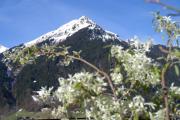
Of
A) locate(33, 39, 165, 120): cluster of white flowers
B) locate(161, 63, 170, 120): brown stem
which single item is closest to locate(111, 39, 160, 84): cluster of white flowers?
locate(33, 39, 165, 120): cluster of white flowers

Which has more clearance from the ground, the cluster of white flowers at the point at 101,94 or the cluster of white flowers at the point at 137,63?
the cluster of white flowers at the point at 137,63

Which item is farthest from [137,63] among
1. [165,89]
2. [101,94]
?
[165,89]

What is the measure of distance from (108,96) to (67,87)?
0.39 metres

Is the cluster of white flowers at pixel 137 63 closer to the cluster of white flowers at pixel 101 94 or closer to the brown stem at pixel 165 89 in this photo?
the cluster of white flowers at pixel 101 94

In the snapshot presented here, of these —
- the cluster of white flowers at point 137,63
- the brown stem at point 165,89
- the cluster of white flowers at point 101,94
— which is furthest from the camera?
the cluster of white flowers at point 137,63

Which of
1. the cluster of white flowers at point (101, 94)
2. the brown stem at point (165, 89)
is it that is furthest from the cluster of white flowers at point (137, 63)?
the brown stem at point (165, 89)

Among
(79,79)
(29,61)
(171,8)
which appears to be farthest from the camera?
(29,61)

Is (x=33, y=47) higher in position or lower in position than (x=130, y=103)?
higher

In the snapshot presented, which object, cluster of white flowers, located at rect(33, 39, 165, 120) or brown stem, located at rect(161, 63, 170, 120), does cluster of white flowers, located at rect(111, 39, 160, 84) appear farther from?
brown stem, located at rect(161, 63, 170, 120)

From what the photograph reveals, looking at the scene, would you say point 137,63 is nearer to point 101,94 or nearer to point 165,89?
point 101,94

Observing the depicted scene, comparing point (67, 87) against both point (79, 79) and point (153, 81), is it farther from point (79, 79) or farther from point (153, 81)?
point (153, 81)

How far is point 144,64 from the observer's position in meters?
4.80

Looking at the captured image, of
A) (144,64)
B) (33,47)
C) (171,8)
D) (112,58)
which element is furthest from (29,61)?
(171,8)

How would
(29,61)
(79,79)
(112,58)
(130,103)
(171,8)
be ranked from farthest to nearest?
(29,61), (112,58), (79,79), (130,103), (171,8)
